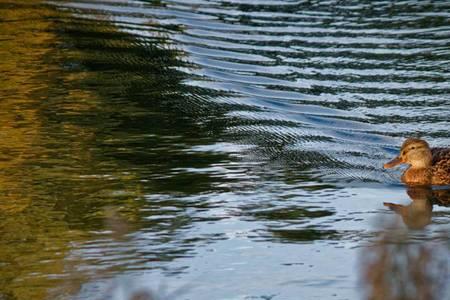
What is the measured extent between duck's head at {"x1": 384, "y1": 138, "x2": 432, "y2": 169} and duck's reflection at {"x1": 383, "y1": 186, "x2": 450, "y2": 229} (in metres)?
0.22

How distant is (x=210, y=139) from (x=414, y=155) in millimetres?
1940

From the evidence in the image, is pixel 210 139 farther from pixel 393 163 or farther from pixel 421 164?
pixel 421 164

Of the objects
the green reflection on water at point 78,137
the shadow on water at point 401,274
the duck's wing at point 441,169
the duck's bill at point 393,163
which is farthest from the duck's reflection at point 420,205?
the shadow on water at point 401,274

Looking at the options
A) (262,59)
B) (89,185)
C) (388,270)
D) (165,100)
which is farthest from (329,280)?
(262,59)

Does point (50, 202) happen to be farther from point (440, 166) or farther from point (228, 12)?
point (228, 12)

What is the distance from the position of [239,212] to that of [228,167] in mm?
1466

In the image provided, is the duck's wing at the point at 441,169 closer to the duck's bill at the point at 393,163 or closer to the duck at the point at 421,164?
the duck at the point at 421,164

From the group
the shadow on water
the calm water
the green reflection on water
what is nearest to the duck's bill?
Result: the calm water

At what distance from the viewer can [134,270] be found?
822cm

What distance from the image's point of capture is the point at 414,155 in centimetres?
1141

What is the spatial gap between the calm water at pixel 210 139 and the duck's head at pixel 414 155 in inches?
8.3

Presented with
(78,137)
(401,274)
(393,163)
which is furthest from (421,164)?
(401,274)

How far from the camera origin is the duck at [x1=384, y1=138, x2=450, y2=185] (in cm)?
1132

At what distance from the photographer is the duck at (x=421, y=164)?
11.3 meters
